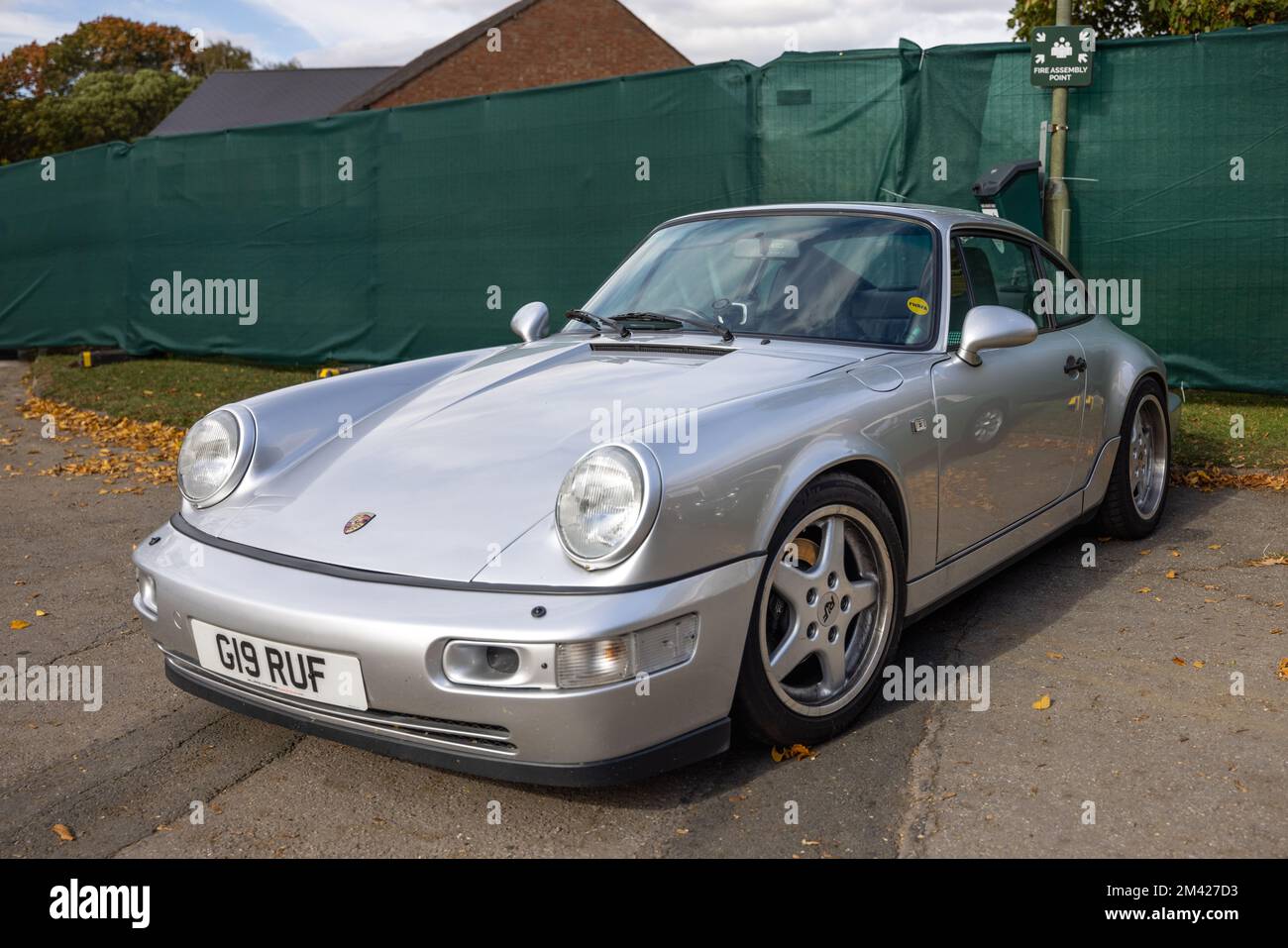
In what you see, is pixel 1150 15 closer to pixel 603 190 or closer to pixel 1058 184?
pixel 1058 184

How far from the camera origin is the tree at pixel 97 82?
172ft

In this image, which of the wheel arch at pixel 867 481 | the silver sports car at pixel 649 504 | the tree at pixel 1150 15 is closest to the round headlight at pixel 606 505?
the silver sports car at pixel 649 504

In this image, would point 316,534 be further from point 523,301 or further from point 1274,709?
point 523,301

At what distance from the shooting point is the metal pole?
24.1 ft

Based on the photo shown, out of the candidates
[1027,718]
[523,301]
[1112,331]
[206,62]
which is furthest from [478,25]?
[206,62]

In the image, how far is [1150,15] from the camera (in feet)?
41.7

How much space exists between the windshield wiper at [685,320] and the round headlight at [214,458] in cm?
129

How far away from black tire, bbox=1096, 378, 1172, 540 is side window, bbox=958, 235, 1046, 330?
2.41 ft

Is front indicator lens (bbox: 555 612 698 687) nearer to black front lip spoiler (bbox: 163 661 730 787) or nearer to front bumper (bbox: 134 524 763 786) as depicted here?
front bumper (bbox: 134 524 763 786)

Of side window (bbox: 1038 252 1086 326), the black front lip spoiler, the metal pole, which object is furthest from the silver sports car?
the metal pole

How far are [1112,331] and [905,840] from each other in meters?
3.01

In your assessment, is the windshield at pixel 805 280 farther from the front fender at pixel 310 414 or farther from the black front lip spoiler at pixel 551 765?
the black front lip spoiler at pixel 551 765

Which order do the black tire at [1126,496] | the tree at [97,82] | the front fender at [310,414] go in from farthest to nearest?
the tree at [97,82] → the black tire at [1126,496] → the front fender at [310,414]

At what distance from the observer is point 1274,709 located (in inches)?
124
